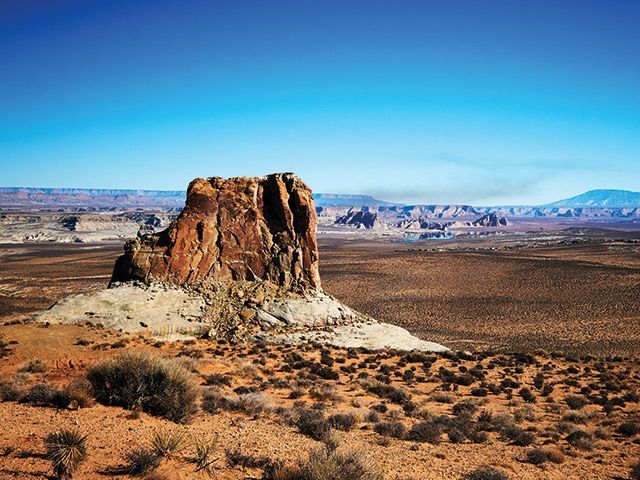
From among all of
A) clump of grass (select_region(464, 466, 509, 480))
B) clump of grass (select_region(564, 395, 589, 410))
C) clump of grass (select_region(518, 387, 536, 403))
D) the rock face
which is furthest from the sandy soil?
clump of grass (select_region(464, 466, 509, 480))

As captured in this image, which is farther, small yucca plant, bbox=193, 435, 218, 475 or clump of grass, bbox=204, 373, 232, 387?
clump of grass, bbox=204, 373, 232, 387

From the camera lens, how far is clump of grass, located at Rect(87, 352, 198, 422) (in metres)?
9.56

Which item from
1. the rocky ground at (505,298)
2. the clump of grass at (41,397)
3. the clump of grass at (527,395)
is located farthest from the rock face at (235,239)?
the clump of grass at (41,397)

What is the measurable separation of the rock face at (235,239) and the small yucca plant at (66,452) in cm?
1802

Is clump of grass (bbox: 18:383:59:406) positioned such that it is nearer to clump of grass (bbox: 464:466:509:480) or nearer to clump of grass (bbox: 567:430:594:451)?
clump of grass (bbox: 464:466:509:480)

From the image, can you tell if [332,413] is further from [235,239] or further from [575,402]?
[235,239]

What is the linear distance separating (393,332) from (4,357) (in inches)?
782

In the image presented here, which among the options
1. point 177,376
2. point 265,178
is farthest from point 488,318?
point 177,376

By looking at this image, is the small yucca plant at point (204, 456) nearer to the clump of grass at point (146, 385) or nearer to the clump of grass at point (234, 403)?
the clump of grass at point (146, 385)

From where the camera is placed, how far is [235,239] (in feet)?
87.0

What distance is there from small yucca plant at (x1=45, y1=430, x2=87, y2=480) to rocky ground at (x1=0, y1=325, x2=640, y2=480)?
0.15 metres

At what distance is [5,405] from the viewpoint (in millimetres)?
9328

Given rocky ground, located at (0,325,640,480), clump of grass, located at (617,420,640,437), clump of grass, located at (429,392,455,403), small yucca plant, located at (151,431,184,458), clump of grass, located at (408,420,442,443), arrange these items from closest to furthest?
small yucca plant, located at (151,431,184,458) < rocky ground, located at (0,325,640,480) < clump of grass, located at (408,420,442,443) < clump of grass, located at (617,420,640,437) < clump of grass, located at (429,392,455,403)

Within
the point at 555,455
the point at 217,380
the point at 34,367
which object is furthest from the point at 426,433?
the point at 34,367
